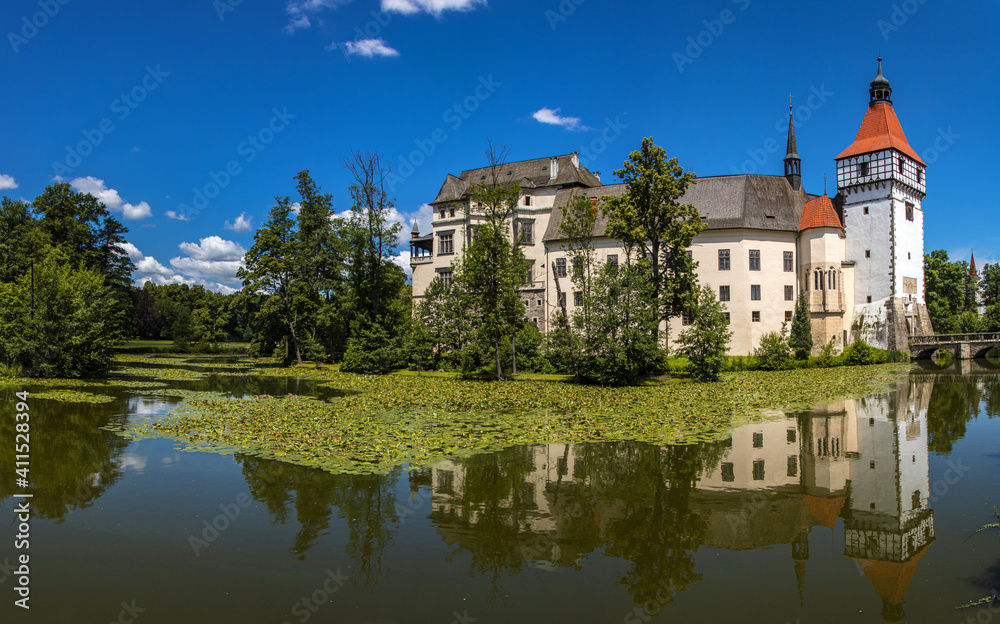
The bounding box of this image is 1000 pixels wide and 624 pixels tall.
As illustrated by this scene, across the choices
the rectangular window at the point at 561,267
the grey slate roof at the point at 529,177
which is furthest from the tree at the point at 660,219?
the grey slate roof at the point at 529,177

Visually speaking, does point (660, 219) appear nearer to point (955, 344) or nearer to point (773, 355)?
point (773, 355)

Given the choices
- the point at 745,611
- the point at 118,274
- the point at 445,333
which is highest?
the point at 118,274

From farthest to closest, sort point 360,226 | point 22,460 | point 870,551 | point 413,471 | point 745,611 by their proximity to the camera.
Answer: point 360,226
point 22,460
point 413,471
point 870,551
point 745,611

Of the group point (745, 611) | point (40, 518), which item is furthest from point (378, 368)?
point (745, 611)

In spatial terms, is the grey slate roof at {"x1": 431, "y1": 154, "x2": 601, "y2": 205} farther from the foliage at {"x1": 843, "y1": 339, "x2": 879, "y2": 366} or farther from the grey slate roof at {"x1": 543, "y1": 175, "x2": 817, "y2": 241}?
the foliage at {"x1": 843, "y1": 339, "x2": 879, "y2": 366}

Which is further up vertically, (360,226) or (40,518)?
(360,226)

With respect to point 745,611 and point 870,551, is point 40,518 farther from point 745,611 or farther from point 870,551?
point 870,551

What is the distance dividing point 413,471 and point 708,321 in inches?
954

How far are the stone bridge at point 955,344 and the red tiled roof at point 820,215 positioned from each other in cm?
1086

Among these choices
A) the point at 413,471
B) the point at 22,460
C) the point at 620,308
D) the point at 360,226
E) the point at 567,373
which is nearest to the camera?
the point at 413,471

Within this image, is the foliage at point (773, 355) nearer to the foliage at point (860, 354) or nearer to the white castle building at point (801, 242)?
the white castle building at point (801, 242)

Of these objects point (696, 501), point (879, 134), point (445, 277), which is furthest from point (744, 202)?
point (696, 501)

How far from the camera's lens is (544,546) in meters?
8.83

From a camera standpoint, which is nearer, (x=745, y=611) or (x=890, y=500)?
(x=745, y=611)
